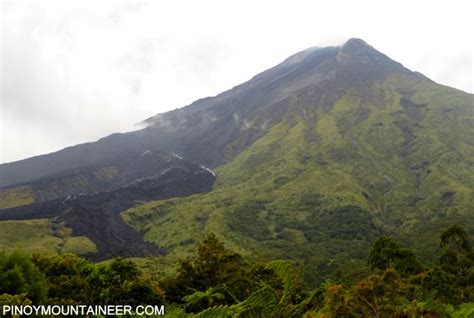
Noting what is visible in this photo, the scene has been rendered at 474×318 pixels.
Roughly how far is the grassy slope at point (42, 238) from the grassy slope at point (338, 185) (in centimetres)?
1354

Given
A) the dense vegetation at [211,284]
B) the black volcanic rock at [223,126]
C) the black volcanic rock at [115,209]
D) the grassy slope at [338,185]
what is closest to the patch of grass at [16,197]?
the black volcanic rock at [115,209]

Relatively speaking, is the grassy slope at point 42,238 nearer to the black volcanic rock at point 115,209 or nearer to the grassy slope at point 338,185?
the black volcanic rock at point 115,209

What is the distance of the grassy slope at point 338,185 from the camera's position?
85625 millimetres

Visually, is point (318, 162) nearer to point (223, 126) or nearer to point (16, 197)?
point (223, 126)

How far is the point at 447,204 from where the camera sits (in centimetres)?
9294

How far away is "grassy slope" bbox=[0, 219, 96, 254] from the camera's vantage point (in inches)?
3113

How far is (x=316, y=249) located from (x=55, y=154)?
125 metres

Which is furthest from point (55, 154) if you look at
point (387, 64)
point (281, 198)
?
point (387, 64)

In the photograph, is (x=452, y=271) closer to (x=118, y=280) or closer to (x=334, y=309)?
(x=118, y=280)

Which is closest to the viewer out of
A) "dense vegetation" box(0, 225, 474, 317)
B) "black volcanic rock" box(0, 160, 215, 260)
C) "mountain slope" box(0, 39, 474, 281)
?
"dense vegetation" box(0, 225, 474, 317)

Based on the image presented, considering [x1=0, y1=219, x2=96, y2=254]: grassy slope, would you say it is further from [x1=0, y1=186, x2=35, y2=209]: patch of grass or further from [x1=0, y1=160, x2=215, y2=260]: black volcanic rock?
[x1=0, y1=186, x2=35, y2=209]: patch of grass

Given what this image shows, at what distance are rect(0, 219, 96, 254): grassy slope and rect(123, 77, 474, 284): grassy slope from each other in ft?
44.4

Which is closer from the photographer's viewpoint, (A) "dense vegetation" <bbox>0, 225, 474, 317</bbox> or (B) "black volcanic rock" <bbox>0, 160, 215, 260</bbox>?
(A) "dense vegetation" <bbox>0, 225, 474, 317</bbox>

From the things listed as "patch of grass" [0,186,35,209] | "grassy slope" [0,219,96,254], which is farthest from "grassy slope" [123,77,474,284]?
"patch of grass" [0,186,35,209]
